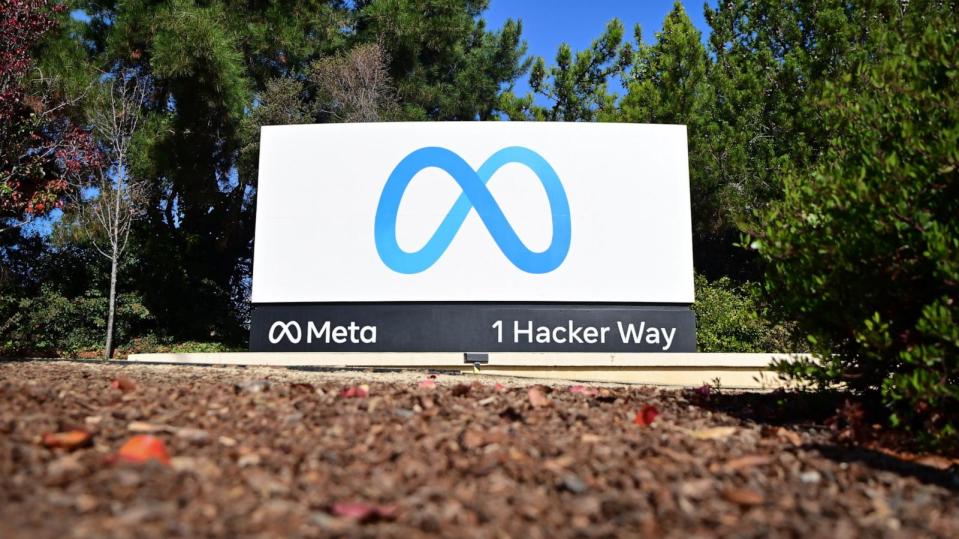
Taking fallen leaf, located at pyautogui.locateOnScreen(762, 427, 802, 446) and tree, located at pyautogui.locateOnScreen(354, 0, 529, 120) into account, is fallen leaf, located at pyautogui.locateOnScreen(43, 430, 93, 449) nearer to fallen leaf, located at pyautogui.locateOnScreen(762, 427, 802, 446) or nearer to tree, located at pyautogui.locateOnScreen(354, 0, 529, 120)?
fallen leaf, located at pyautogui.locateOnScreen(762, 427, 802, 446)

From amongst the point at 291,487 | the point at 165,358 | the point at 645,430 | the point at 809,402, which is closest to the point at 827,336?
the point at 809,402

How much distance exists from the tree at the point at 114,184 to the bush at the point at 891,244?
14249 millimetres

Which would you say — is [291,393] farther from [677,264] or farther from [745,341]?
[745,341]

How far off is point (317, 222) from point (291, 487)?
8.82m

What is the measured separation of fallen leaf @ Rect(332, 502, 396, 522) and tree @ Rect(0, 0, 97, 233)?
430 inches

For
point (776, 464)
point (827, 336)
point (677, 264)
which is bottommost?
point (776, 464)

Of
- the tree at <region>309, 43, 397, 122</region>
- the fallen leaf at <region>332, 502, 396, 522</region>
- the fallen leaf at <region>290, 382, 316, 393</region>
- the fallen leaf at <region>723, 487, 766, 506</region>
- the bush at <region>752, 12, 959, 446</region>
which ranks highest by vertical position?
the tree at <region>309, 43, 397, 122</region>

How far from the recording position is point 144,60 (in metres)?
17.8

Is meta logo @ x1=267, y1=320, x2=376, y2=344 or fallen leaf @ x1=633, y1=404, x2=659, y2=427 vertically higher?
meta logo @ x1=267, y1=320, x2=376, y2=344

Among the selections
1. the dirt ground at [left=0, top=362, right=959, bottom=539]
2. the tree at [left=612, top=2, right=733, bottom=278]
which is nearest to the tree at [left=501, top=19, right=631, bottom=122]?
the tree at [left=612, top=2, right=733, bottom=278]

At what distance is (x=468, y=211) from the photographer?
35.2 feet

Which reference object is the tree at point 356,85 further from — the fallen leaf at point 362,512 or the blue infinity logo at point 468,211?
the fallen leaf at point 362,512

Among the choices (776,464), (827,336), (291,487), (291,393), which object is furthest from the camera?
(827,336)

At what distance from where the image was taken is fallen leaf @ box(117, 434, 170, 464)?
251 centimetres
